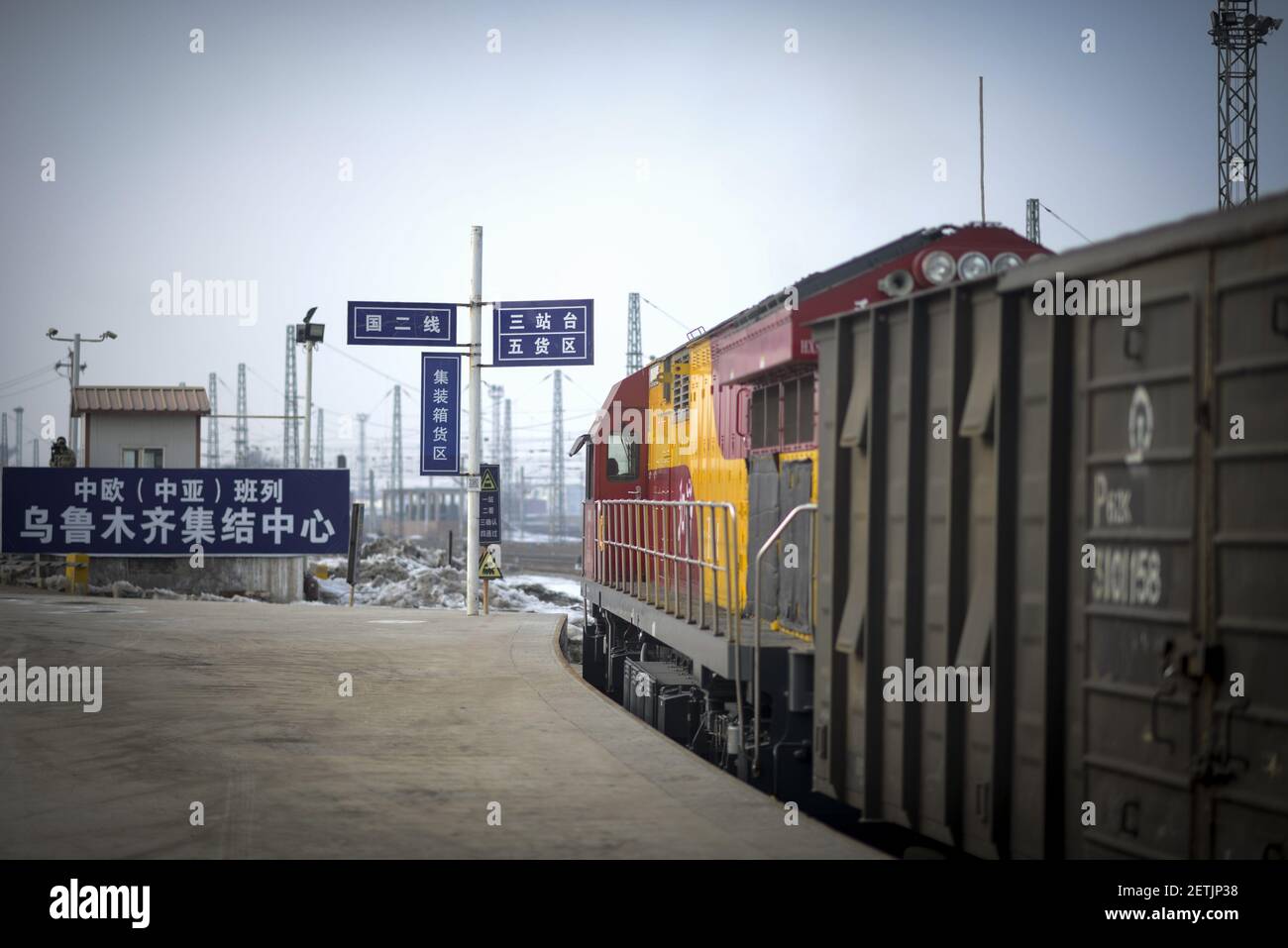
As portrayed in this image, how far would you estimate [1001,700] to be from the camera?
552 cm

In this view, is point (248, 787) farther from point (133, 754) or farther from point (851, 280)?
point (851, 280)

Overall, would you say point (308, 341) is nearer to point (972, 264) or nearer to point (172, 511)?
point (172, 511)

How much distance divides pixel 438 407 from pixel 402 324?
1546 mm

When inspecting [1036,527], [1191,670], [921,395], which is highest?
[921,395]

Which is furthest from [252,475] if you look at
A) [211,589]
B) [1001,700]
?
[1001,700]

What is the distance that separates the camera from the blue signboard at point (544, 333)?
65.9 ft

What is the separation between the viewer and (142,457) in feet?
93.6

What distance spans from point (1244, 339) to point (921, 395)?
2.00 metres

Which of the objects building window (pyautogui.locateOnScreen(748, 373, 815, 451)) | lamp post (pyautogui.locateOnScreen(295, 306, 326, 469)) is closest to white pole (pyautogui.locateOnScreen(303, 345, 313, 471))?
lamp post (pyautogui.locateOnScreen(295, 306, 326, 469))
